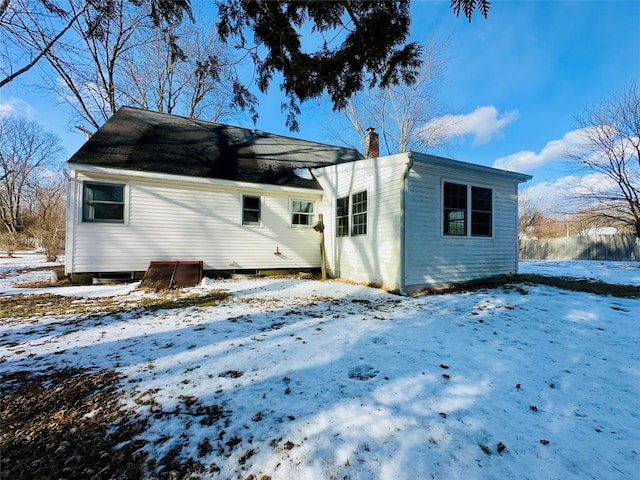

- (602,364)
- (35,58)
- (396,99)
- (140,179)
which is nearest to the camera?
(602,364)

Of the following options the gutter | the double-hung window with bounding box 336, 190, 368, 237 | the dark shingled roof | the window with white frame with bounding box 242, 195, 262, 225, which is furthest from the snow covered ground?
→ the dark shingled roof

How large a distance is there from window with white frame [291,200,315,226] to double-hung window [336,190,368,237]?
1.37 meters

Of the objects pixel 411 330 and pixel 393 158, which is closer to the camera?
pixel 411 330

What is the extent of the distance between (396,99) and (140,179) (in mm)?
18039

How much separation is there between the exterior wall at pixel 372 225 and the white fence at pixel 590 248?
743 inches

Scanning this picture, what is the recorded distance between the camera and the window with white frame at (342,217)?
29.9ft

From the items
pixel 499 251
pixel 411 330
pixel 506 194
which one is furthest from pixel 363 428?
pixel 506 194

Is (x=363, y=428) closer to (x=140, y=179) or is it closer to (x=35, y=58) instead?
(x=140, y=179)

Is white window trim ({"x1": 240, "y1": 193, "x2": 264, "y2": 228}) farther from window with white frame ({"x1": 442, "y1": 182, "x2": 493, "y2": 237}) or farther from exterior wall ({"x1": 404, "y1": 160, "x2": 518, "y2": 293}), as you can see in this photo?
window with white frame ({"x1": 442, "y1": 182, "x2": 493, "y2": 237})

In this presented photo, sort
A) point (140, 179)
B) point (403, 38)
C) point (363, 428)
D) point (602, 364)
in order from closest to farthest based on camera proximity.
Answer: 1. point (363, 428)
2. point (602, 364)
3. point (403, 38)
4. point (140, 179)

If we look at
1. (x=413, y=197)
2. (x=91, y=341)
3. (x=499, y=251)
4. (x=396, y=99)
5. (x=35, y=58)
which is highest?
(x=396, y=99)

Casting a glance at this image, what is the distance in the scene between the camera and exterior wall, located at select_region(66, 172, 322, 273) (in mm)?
7652

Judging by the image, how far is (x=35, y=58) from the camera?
22.2 feet

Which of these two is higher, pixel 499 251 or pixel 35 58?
pixel 35 58
